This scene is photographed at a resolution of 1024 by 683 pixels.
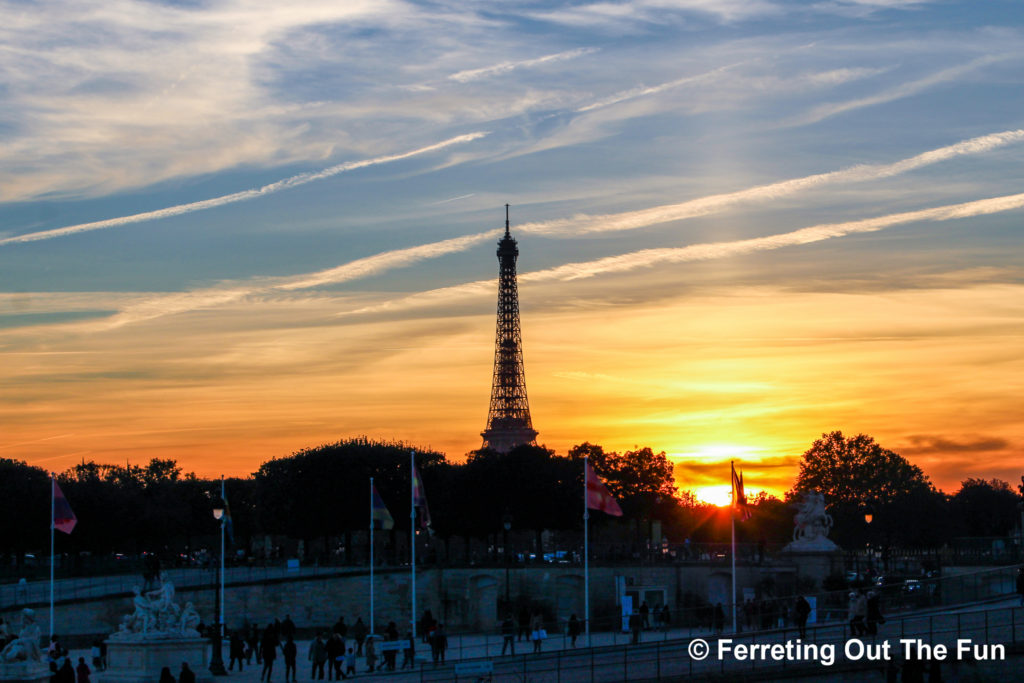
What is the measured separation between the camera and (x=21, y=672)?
132 ft

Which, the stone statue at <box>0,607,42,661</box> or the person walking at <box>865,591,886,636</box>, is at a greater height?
the person walking at <box>865,591,886,636</box>

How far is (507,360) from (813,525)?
261 ft

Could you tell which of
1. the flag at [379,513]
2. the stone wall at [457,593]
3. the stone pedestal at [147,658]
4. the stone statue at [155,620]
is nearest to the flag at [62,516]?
the flag at [379,513]

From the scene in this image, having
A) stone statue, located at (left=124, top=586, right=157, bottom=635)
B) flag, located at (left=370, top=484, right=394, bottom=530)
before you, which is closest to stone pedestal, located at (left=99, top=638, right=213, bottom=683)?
stone statue, located at (left=124, top=586, right=157, bottom=635)

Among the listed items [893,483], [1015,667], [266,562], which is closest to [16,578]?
[266,562]

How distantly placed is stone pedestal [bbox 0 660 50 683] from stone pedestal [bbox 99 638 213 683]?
2.72 metres

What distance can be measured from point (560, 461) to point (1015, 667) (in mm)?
62064

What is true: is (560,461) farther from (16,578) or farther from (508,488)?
(16,578)

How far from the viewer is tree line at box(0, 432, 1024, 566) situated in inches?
3585

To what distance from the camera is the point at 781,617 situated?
4338 cm

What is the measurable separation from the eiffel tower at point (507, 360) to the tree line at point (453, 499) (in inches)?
928

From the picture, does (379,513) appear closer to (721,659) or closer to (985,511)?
(721,659)

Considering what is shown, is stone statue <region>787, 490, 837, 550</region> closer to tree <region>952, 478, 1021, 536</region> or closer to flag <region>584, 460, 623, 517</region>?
flag <region>584, 460, 623, 517</region>

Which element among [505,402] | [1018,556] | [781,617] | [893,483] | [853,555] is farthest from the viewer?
[505,402]
